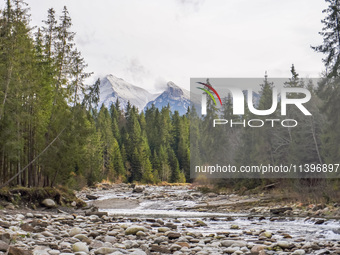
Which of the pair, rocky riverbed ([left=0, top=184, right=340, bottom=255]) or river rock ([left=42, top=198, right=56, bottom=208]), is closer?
rocky riverbed ([left=0, top=184, right=340, bottom=255])

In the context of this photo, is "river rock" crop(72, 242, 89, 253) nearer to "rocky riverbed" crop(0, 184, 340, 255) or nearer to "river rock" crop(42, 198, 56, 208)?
"rocky riverbed" crop(0, 184, 340, 255)

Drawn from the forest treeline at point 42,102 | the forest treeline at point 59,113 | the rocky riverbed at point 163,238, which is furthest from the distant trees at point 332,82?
the forest treeline at point 42,102

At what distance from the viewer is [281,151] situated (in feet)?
99.2

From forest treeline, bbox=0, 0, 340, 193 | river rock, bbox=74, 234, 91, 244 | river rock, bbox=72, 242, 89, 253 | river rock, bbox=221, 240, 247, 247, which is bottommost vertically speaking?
river rock, bbox=221, 240, 247, 247

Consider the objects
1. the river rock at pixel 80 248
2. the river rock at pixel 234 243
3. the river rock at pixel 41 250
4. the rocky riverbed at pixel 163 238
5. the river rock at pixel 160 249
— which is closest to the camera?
the river rock at pixel 41 250

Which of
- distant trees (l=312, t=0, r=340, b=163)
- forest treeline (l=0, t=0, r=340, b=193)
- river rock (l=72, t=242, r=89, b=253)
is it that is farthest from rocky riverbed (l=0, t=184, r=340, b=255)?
distant trees (l=312, t=0, r=340, b=163)

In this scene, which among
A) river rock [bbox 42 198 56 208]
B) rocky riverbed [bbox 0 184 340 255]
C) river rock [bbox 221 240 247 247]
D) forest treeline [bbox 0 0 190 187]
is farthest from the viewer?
river rock [bbox 42 198 56 208]

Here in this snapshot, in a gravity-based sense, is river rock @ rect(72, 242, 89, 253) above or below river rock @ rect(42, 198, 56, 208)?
above

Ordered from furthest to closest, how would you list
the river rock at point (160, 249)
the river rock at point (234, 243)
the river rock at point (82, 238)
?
the river rock at point (234, 243) → the river rock at point (82, 238) → the river rock at point (160, 249)

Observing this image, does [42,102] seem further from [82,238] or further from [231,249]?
[231,249]

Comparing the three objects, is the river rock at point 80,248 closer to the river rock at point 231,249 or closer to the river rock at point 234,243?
the river rock at point 231,249

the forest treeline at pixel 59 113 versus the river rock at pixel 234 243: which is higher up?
the forest treeline at pixel 59 113

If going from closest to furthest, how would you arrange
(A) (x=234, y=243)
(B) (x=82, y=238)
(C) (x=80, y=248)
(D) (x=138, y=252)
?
(C) (x=80, y=248)
(D) (x=138, y=252)
(B) (x=82, y=238)
(A) (x=234, y=243)

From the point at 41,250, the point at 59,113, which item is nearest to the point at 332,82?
the point at 59,113
